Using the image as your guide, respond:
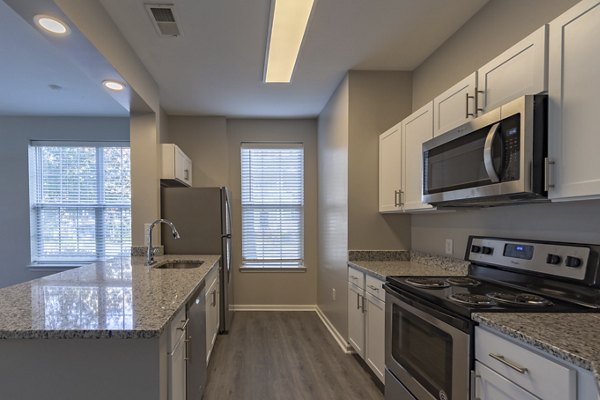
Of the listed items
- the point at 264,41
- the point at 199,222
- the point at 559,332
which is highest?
the point at 264,41

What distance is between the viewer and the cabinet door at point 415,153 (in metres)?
2.31

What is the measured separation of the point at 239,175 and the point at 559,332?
4046mm

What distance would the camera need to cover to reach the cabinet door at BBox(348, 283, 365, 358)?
8.94ft

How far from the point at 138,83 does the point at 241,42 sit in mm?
944

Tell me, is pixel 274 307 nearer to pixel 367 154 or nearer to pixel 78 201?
pixel 367 154

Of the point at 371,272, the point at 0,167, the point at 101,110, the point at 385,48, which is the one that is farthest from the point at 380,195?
the point at 0,167

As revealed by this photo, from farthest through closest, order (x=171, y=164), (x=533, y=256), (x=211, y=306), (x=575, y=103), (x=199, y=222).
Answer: (x=199, y=222)
(x=171, y=164)
(x=211, y=306)
(x=533, y=256)
(x=575, y=103)

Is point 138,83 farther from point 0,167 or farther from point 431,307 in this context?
point 0,167

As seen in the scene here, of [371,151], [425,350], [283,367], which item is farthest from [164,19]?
[283,367]

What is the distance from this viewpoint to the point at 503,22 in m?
2.03

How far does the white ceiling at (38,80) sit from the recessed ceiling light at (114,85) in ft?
0.44

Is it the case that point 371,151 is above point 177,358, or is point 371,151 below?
above

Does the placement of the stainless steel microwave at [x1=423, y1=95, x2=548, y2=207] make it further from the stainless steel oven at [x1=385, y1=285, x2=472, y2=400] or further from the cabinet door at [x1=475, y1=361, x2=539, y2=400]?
the cabinet door at [x1=475, y1=361, x2=539, y2=400]

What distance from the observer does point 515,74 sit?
5.08 ft
